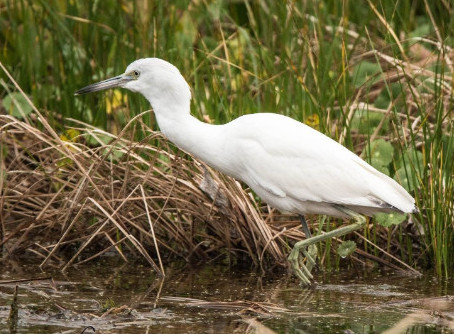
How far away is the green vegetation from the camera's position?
18.2 feet

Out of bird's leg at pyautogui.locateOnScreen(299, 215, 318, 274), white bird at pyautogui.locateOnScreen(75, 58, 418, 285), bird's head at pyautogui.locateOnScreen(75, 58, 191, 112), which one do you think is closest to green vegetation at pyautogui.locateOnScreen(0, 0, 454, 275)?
bird's leg at pyautogui.locateOnScreen(299, 215, 318, 274)

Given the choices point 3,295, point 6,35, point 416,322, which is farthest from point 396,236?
point 6,35

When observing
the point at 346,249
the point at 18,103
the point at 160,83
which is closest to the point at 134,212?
the point at 160,83

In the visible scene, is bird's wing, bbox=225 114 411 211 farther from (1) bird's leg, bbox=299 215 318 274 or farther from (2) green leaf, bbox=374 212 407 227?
(2) green leaf, bbox=374 212 407 227

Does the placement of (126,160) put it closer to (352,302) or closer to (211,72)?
(211,72)

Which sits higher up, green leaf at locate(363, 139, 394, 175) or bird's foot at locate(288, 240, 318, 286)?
green leaf at locate(363, 139, 394, 175)

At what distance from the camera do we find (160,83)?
199 inches

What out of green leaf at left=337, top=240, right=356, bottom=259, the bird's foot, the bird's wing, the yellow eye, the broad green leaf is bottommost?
the bird's foot

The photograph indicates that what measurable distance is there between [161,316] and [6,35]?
153 inches

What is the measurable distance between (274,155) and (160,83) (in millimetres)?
752

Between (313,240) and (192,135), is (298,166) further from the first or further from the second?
(192,135)

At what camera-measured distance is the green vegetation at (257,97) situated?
219 inches

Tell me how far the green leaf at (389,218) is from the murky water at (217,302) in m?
0.34

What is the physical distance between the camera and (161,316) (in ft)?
14.4
